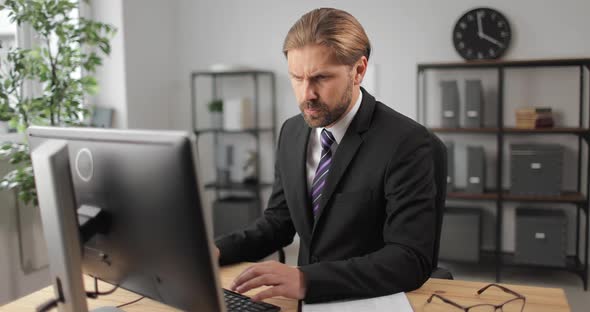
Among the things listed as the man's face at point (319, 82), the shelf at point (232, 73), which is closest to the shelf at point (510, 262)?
the shelf at point (232, 73)

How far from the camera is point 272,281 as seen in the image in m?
1.17

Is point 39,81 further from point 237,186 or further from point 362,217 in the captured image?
point 362,217

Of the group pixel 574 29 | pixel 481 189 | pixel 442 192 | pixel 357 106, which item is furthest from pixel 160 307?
pixel 574 29

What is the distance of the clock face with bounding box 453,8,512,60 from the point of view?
380cm

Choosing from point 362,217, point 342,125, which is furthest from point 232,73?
point 362,217

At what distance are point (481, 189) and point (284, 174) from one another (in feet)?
8.04

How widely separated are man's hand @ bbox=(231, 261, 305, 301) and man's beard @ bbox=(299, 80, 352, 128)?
1.39 ft

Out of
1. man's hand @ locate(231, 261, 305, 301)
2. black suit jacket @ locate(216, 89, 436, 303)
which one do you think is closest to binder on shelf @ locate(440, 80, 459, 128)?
black suit jacket @ locate(216, 89, 436, 303)

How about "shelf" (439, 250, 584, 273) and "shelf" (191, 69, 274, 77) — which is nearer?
"shelf" (439, 250, 584, 273)

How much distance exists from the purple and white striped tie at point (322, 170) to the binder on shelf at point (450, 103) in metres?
2.37

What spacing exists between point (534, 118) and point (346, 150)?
2.59 m

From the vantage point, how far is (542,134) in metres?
3.85

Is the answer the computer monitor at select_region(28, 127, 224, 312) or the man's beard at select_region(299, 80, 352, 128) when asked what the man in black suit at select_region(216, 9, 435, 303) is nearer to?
the man's beard at select_region(299, 80, 352, 128)

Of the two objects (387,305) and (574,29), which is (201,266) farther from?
(574,29)
